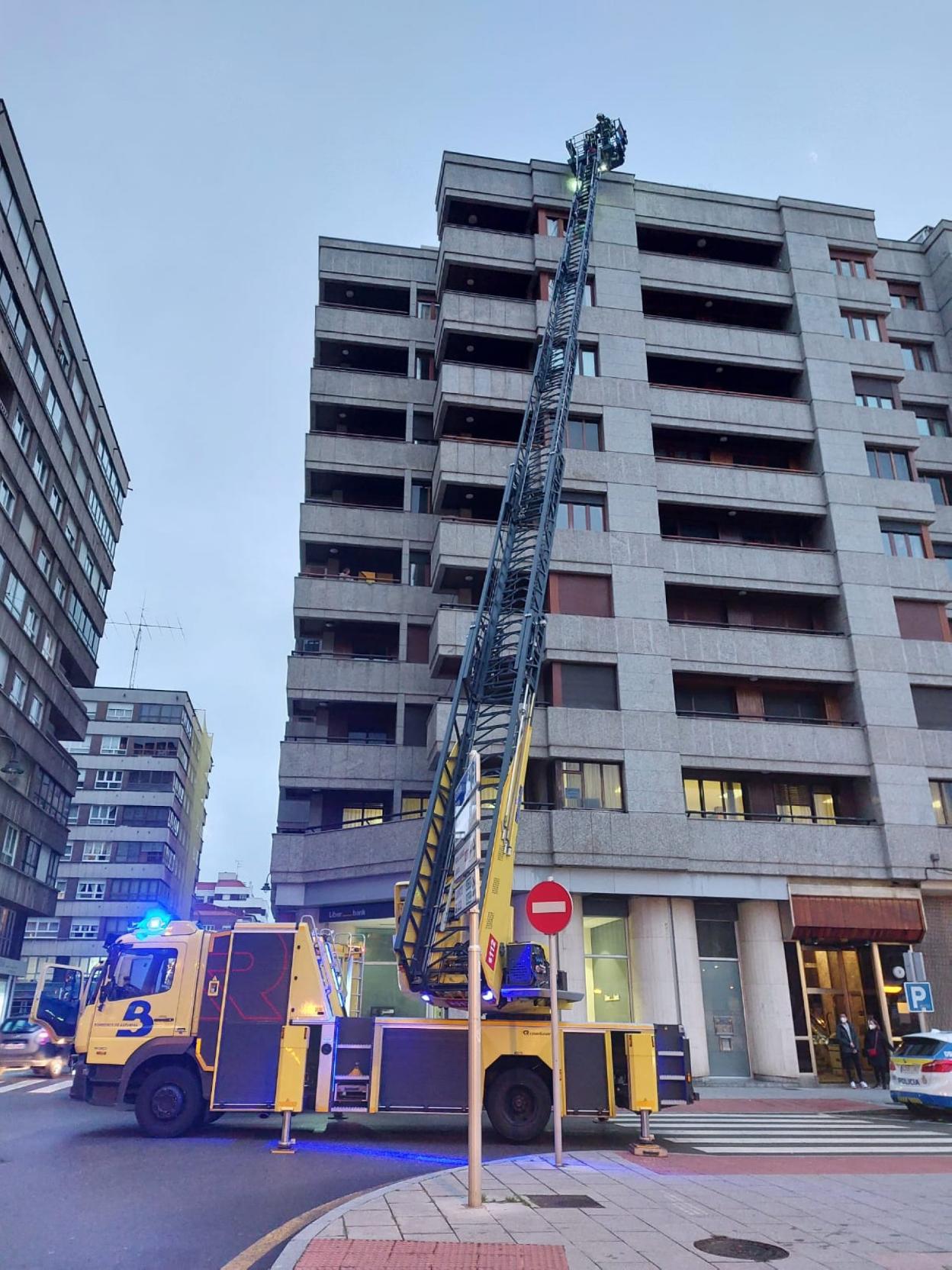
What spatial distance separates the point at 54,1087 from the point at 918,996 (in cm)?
1992

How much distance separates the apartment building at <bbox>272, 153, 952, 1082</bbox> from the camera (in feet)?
85.8

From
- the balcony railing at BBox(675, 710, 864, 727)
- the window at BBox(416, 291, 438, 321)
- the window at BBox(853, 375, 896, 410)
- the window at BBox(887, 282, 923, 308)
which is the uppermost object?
the window at BBox(887, 282, 923, 308)

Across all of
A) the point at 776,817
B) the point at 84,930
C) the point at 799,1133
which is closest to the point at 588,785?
the point at 776,817

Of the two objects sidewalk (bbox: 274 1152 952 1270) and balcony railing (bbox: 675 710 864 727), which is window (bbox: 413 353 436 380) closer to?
balcony railing (bbox: 675 710 864 727)

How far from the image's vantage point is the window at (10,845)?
39719 millimetres

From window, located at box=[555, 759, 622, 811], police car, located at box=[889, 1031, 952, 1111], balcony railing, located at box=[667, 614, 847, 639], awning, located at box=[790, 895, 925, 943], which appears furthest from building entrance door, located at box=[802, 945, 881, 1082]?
balcony railing, located at box=[667, 614, 847, 639]

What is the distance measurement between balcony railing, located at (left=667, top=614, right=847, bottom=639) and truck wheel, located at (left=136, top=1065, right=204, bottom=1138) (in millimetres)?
20297

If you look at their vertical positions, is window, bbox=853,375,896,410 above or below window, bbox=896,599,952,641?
above

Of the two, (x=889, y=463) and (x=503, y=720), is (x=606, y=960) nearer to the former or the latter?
(x=503, y=720)

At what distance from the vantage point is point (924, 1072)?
16.5 metres

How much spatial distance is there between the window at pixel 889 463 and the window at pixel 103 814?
74.2 metres

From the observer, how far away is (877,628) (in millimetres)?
29938

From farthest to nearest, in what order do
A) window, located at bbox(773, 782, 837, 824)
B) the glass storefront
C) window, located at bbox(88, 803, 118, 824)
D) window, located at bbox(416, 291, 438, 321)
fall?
window, located at bbox(88, 803, 118, 824) < window, located at bbox(416, 291, 438, 321) < window, located at bbox(773, 782, 837, 824) < the glass storefront

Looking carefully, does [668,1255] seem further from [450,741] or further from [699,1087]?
[699,1087]
